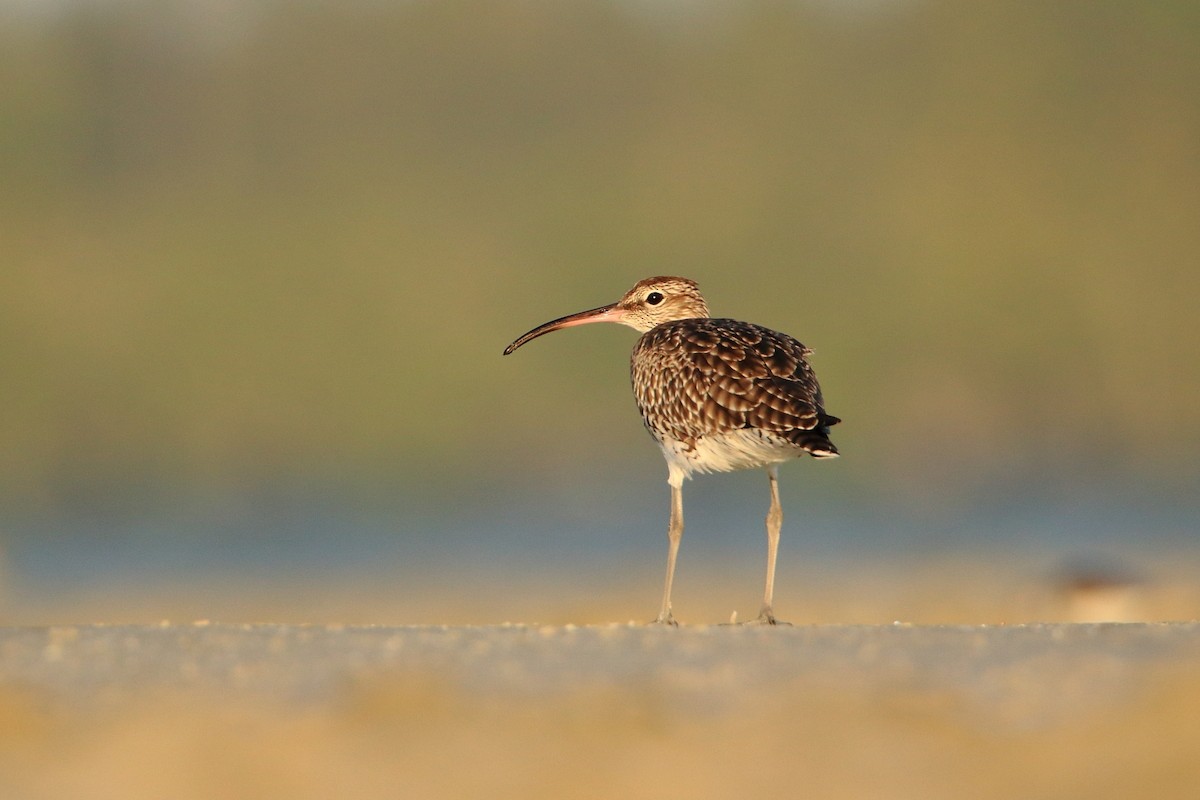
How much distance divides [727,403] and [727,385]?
15 centimetres

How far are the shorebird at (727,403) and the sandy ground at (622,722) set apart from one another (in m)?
3.13

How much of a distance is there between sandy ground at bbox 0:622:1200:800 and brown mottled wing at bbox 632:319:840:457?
313cm

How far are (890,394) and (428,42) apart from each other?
141 feet

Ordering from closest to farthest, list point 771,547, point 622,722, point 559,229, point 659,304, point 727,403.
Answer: point 622,722
point 727,403
point 771,547
point 659,304
point 559,229

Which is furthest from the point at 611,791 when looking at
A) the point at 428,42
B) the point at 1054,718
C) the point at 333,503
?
the point at 428,42

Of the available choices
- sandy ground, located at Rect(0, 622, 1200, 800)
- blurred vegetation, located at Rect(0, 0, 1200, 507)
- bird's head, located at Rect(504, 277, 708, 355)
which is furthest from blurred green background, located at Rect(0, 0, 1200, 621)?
sandy ground, located at Rect(0, 622, 1200, 800)

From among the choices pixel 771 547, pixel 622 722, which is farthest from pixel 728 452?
pixel 622 722

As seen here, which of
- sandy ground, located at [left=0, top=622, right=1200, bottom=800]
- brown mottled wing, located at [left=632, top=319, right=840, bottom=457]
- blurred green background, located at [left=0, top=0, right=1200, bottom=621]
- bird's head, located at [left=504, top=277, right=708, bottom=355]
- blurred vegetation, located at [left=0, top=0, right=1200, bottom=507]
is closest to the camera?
sandy ground, located at [left=0, top=622, right=1200, bottom=800]

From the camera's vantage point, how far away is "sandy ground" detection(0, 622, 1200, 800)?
30.6 feet

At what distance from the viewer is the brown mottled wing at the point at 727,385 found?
14891 millimetres

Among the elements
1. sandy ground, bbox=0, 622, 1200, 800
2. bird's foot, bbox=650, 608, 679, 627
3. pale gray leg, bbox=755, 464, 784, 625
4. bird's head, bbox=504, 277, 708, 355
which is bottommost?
sandy ground, bbox=0, 622, 1200, 800

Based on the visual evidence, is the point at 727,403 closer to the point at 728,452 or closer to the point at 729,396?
the point at 729,396

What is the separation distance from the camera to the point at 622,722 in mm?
9930

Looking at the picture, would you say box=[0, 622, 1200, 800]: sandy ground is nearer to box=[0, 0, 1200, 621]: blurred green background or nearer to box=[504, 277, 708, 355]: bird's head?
box=[504, 277, 708, 355]: bird's head
